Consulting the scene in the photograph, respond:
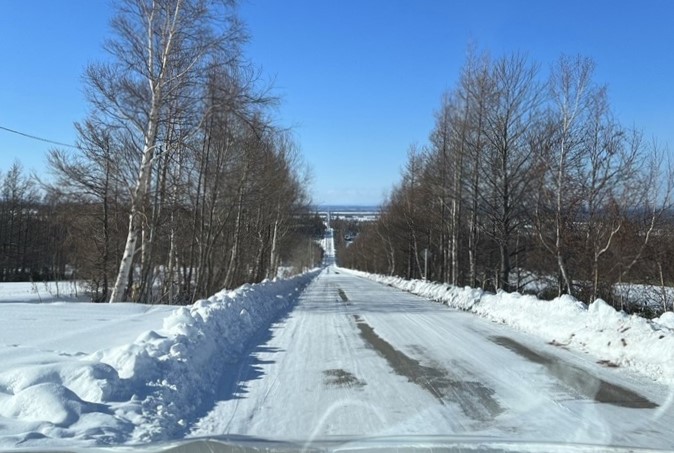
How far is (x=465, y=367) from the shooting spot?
852cm

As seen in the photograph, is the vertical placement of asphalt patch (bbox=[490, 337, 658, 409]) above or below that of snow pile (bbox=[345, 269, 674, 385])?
below

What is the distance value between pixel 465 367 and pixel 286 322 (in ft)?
25.1

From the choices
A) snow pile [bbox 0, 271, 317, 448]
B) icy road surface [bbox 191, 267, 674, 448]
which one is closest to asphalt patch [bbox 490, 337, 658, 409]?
icy road surface [bbox 191, 267, 674, 448]

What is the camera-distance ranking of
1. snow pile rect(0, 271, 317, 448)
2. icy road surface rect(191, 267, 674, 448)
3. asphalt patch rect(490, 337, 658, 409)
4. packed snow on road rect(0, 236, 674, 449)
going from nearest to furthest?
snow pile rect(0, 271, 317, 448) → packed snow on road rect(0, 236, 674, 449) → icy road surface rect(191, 267, 674, 448) → asphalt patch rect(490, 337, 658, 409)

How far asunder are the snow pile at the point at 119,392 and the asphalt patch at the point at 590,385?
4797 millimetres

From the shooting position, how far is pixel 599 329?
10.5 metres

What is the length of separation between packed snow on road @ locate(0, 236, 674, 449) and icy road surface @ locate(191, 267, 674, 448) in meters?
0.03

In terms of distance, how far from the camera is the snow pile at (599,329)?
8406 millimetres

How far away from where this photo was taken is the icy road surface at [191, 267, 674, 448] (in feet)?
17.6

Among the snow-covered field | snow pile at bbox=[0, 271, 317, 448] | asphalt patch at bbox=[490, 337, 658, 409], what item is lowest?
the snow-covered field

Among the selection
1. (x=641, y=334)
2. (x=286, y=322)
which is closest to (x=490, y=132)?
(x=286, y=322)

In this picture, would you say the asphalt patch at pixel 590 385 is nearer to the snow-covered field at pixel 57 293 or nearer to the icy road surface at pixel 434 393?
the icy road surface at pixel 434 393

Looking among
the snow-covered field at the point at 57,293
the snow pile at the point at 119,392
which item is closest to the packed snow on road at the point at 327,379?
the snow pile at the point at 119,392

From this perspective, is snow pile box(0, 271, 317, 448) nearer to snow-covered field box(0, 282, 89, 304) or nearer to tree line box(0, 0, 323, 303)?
tree line box(0, 0, 323, 303)
